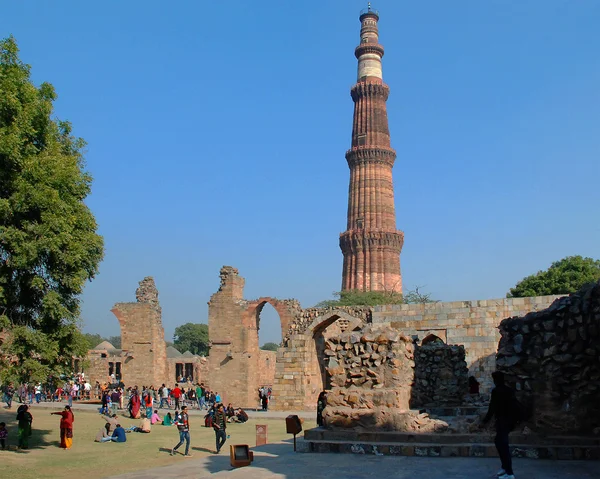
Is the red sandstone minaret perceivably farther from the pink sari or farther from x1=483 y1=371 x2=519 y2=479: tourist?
x1=483 y1=371 x2=519 y2=479: tourist

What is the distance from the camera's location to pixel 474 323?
18.1 metres

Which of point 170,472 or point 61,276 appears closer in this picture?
point 170,472

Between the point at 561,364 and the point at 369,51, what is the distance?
46.7 metres

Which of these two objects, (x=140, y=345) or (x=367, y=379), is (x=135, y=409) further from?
(x=140, y=345)

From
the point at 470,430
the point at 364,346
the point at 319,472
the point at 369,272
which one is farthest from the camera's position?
the point at 369,272

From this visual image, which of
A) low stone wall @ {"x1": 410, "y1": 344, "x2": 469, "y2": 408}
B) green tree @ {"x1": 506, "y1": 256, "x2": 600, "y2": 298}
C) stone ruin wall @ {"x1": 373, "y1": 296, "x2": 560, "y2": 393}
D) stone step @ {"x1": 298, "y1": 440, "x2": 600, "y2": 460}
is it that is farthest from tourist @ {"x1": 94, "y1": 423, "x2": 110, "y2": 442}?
green tree @ {"x1": 506, "y1": 256, "x2": 600, "y2": 298}

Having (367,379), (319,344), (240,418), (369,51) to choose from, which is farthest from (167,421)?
(369,51)

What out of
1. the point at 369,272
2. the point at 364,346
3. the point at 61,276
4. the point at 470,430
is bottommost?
the point at 470,430

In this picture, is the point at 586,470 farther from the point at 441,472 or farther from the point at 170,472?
the point at 170,472

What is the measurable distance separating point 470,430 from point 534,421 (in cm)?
87

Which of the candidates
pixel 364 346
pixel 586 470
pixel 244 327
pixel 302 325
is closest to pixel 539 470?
pixel 586 470

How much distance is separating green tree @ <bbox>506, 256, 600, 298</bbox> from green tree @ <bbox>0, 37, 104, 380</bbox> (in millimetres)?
28910

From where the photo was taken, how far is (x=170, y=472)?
7668 millimetres

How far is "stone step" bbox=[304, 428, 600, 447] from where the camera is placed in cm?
658
